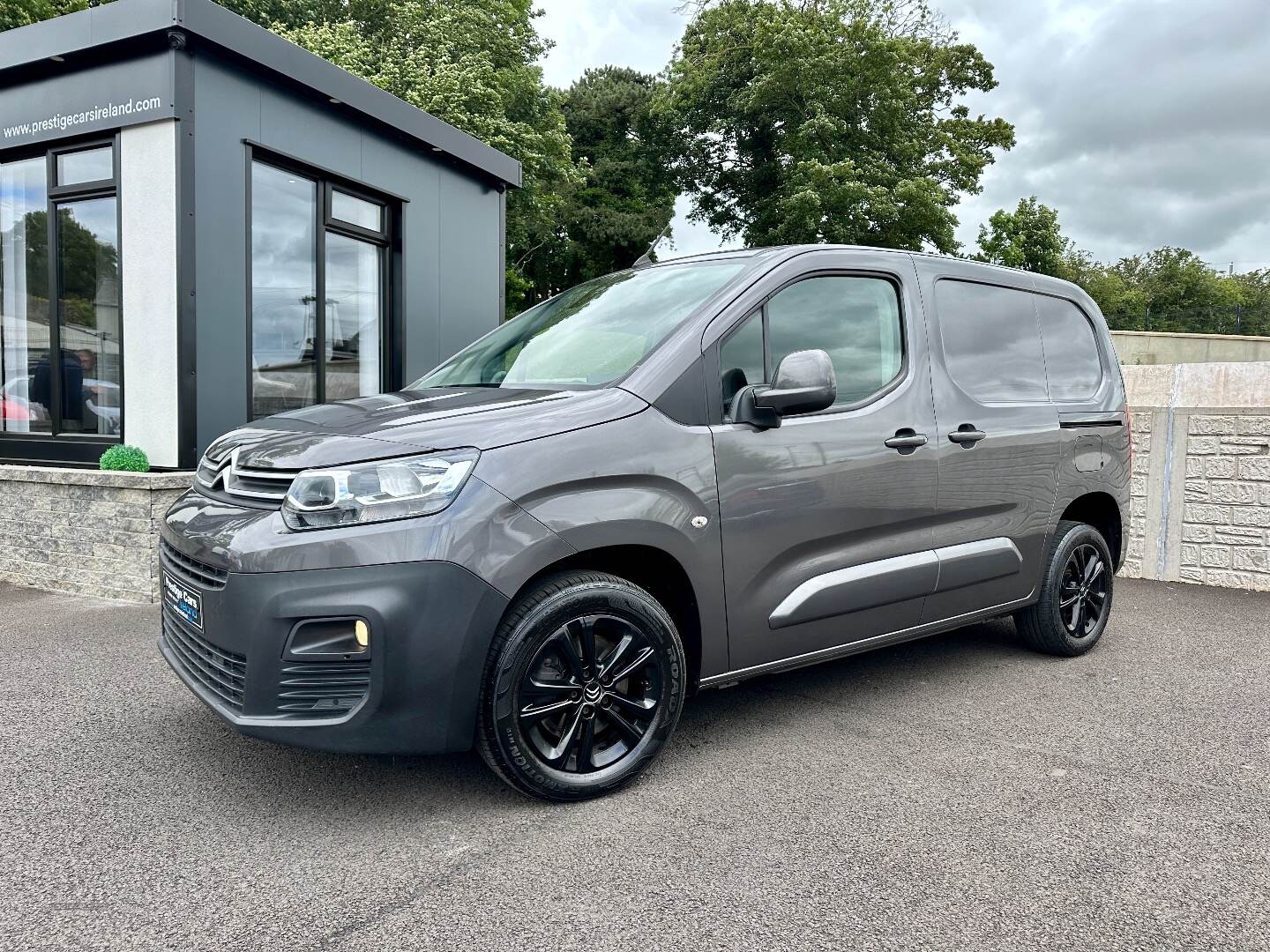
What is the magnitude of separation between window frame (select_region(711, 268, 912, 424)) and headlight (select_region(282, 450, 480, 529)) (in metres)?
0.99

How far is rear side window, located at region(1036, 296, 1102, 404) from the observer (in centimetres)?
452

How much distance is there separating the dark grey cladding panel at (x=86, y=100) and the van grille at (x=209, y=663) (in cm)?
468

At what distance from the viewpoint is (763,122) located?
29.4 meters

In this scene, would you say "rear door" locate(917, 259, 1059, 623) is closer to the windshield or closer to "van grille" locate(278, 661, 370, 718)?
the windshield

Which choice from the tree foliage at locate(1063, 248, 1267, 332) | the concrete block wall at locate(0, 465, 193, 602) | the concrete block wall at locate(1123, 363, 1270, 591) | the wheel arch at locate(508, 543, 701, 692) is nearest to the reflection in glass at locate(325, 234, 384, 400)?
the concrete block wall at locate(0, 465, 193, 602)

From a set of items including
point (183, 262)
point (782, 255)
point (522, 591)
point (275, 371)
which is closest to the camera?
point (522, 591)

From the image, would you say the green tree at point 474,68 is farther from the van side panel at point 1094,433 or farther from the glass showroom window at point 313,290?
the van side panel at point 1094,433

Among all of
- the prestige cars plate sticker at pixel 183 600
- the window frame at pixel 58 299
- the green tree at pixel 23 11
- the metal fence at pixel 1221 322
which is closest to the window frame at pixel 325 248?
the window frame at pixel 58 299

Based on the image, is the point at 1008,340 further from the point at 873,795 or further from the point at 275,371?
the point at 275,371

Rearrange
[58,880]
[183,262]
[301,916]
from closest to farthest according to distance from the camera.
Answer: [301,916] < [58,880] < [183,262]

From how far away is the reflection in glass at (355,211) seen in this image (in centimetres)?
803

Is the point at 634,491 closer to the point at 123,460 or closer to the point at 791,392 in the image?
the point at 791,392

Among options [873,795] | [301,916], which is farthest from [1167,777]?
[301,916]

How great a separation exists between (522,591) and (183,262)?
4.82m
